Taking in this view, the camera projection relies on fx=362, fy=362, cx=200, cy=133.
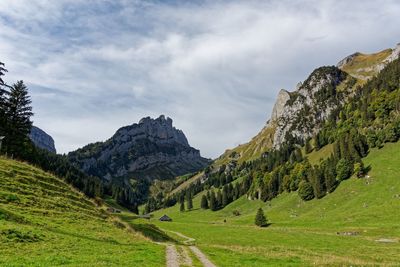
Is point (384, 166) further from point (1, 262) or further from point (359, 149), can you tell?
point (1, 262)

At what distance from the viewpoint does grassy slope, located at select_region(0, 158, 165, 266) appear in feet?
74.9

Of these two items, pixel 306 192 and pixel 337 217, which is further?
pixel 306 192

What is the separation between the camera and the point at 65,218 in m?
38.4

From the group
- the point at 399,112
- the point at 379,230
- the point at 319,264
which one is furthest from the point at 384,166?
the point at 319,264

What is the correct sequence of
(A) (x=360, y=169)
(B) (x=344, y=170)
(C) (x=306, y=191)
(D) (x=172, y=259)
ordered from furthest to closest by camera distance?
(C) (x=306, y=191) < (B) (x=344, y=170) < (A) (x=360, y=169) < (D) (x=172, y=259)

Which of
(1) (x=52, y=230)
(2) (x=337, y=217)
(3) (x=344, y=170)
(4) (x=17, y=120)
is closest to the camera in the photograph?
(1) (x=52, y=230)

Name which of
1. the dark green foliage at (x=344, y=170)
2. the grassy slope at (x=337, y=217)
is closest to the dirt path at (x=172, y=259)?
the grassy slope at (x=337, y=217)

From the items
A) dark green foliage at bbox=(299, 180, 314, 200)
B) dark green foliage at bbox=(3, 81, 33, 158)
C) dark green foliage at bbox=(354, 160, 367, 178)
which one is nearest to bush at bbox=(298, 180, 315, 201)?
dark green foliage at bbox=(299, 180, 314, 200)

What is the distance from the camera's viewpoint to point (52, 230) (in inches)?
1257

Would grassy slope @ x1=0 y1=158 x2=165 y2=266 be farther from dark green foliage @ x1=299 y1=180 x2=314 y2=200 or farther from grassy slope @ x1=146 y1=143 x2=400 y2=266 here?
dark green foliage @ x1=299 y1=180 x2=314 y2=200

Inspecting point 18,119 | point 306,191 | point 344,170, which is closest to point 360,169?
point 344,170

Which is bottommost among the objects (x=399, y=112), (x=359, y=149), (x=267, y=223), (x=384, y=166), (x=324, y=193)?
(x=267, y=223)

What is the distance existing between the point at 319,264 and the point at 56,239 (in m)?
21.7

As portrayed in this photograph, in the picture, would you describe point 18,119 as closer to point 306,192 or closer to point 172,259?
point 172,259
